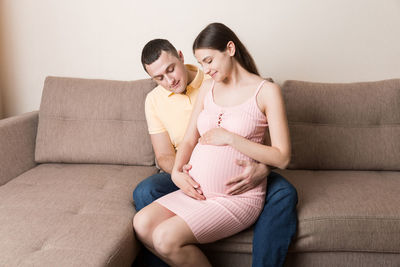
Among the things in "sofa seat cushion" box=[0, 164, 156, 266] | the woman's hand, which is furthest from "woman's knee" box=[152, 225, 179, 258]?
the woman's hand

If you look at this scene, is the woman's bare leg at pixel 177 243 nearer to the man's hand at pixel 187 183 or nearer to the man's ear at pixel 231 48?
the man's hand at pixel 187 183

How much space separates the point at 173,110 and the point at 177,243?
0.71m

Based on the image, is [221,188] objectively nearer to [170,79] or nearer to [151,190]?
[151,190]

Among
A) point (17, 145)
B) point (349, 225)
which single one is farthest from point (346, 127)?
point (17, 145)

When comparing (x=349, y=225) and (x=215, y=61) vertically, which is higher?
A: (x=215, y=61)

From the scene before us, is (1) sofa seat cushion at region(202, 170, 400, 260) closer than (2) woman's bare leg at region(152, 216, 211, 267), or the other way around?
(2) woman's bare leg at region(152, 216, 211, 267)

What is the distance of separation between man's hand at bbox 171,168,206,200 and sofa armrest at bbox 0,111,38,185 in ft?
3.00

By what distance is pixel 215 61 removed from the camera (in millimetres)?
1479

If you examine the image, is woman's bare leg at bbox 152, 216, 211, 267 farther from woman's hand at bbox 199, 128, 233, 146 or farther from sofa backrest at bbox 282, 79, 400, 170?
sofa backrest at bbox 282, 79, 400, 170

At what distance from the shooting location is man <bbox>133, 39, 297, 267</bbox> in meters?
1.39

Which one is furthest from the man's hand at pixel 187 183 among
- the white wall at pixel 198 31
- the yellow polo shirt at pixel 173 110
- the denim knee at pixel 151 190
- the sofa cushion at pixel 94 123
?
the white wall at pixel 198 31

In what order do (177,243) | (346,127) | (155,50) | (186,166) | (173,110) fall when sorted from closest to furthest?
1. (177,243)
2. (186,166)
3. (155,50)
4. (173,110)
5. (346,127)

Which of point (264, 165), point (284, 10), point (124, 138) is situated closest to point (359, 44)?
→ point (284, 10)

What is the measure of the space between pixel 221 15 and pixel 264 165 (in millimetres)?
1204
